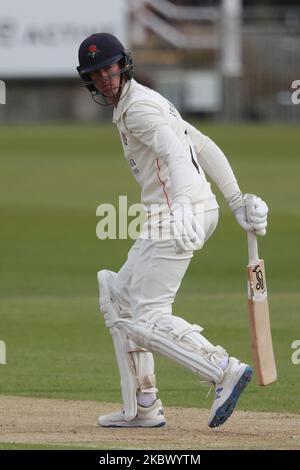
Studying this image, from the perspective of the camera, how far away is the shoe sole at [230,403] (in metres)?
6.82

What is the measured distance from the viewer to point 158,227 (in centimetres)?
696

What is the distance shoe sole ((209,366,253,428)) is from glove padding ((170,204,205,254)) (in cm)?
76

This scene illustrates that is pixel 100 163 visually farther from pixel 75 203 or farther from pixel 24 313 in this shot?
pixel 24 313

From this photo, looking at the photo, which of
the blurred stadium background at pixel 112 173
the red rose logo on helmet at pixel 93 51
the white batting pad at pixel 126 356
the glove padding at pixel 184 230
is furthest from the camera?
the blurred stadium background at pixel 112 173

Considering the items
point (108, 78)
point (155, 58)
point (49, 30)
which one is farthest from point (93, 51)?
point (49, 30)

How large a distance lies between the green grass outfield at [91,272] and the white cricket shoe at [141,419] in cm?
93

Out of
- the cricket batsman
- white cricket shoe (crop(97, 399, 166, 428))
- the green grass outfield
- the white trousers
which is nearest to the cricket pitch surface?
white cricket shoe (crop(97, 399, 166, 428))

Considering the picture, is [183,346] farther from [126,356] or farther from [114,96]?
[114,96]

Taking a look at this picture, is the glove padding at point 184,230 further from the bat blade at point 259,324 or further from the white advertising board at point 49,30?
the white advertising board at point 49,30

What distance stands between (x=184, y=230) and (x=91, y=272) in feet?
28.2

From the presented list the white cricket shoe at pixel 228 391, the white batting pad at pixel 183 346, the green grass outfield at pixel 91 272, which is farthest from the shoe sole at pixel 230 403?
the green grass outfield at pixel 91 272

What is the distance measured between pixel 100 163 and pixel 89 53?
20812mm

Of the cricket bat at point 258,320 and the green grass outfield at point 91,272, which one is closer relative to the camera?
the cricket bat at point 258,320
